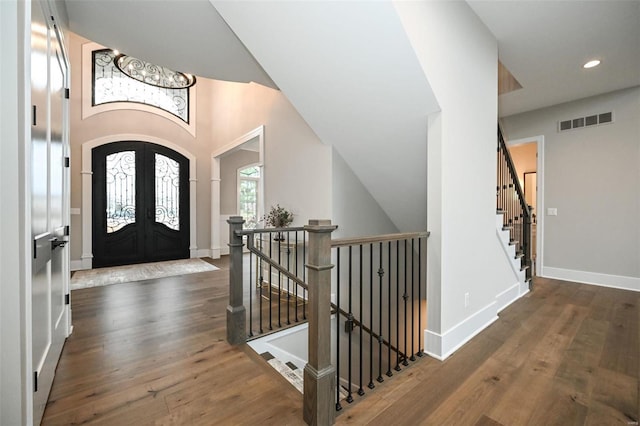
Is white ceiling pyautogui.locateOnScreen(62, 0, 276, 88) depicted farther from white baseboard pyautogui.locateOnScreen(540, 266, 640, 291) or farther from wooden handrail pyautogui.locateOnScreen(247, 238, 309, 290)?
white baseboard pyautogui.locateOnScreen(540, 266, 640, 291)

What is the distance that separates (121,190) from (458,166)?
584 centimetres

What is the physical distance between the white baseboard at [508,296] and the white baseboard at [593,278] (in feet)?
4.68

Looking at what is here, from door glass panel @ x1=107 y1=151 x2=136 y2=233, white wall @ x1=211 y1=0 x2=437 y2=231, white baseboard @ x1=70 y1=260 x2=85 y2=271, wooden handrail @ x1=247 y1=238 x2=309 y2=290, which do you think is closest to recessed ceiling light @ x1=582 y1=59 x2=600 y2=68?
white wall @ x1=211 y1=0 x2=437 y2=231

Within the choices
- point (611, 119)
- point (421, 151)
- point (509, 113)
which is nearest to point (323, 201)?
point (421, 151)

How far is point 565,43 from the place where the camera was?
2805 millimetres

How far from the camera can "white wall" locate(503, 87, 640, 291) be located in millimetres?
3598

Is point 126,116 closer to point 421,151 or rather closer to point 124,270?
point 124,270

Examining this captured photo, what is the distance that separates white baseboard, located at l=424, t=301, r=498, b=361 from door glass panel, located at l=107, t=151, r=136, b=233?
18.7 feet

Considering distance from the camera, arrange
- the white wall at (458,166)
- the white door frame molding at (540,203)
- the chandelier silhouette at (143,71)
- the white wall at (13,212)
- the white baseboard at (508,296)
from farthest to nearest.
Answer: the white door frame molding at (540,203)
the chandelier silhouette at (143,71)
the white baseboard at (508,296)
the white wall at (458,166)
the white wall at (13,212)

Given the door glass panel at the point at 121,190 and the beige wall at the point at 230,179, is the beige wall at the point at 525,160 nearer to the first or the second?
the beige wall at the point at 230,179

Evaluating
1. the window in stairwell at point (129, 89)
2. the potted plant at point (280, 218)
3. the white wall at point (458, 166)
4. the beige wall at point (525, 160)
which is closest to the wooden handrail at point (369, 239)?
the white wall at point (458, 166)

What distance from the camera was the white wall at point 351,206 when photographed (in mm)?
3295

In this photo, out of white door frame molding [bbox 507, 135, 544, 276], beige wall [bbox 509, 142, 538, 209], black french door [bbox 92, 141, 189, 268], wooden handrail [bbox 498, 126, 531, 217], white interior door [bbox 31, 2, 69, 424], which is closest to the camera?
white interior door [bbox 31, 2, 69, 424]

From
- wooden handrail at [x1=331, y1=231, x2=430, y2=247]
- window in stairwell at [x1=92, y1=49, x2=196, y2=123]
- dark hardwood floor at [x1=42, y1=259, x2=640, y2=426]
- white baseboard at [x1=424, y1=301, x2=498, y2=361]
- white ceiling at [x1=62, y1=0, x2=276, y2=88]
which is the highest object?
window in stairwell at [x1=92, y1=49, x2=196, y2=123]
